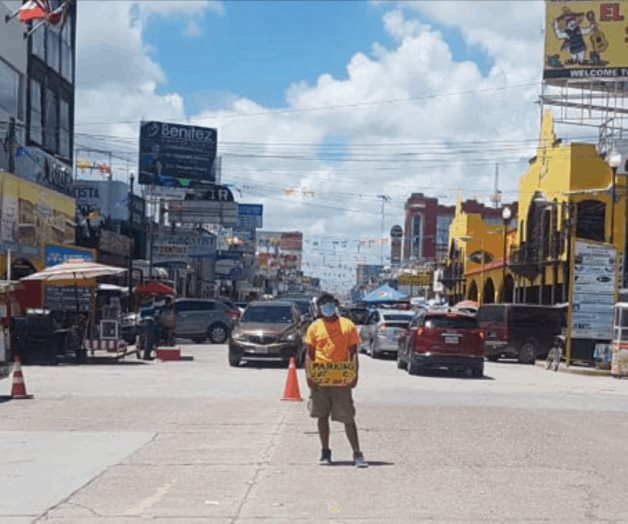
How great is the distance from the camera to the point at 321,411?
11.8m

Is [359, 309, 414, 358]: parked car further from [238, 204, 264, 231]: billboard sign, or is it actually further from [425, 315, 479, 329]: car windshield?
[238, 204, 264, 231]: billboard sign

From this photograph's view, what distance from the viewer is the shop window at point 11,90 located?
41500 mm

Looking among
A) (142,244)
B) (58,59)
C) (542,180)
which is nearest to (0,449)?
(58,59)

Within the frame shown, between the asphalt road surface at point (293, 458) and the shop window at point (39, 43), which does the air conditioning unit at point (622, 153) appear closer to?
the asphalt road surface at point (293, 458)

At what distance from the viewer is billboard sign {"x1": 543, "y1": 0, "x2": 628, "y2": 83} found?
4912 cm

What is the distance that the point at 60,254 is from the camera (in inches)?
1316

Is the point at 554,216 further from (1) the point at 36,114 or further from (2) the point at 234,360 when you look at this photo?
(2) the point at 234,360

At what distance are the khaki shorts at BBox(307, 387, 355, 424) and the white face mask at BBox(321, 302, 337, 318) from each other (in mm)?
807

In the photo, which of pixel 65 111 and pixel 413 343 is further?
pixel 65 111

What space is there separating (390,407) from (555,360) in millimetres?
16734

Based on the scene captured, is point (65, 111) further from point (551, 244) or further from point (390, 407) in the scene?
point (390, 407)

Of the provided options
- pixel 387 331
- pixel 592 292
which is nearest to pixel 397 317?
pixel 387 331

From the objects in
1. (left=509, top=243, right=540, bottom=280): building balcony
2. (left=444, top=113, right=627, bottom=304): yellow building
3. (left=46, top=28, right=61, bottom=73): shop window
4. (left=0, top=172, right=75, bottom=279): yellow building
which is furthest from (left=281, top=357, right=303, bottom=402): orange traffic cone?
(left=509, top=243, right=540, bottom=280): building balcony

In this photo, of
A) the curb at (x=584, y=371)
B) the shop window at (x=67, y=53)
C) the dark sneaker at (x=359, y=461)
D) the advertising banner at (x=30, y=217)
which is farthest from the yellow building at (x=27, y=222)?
the dark sneaker at (x=359, y=461)
